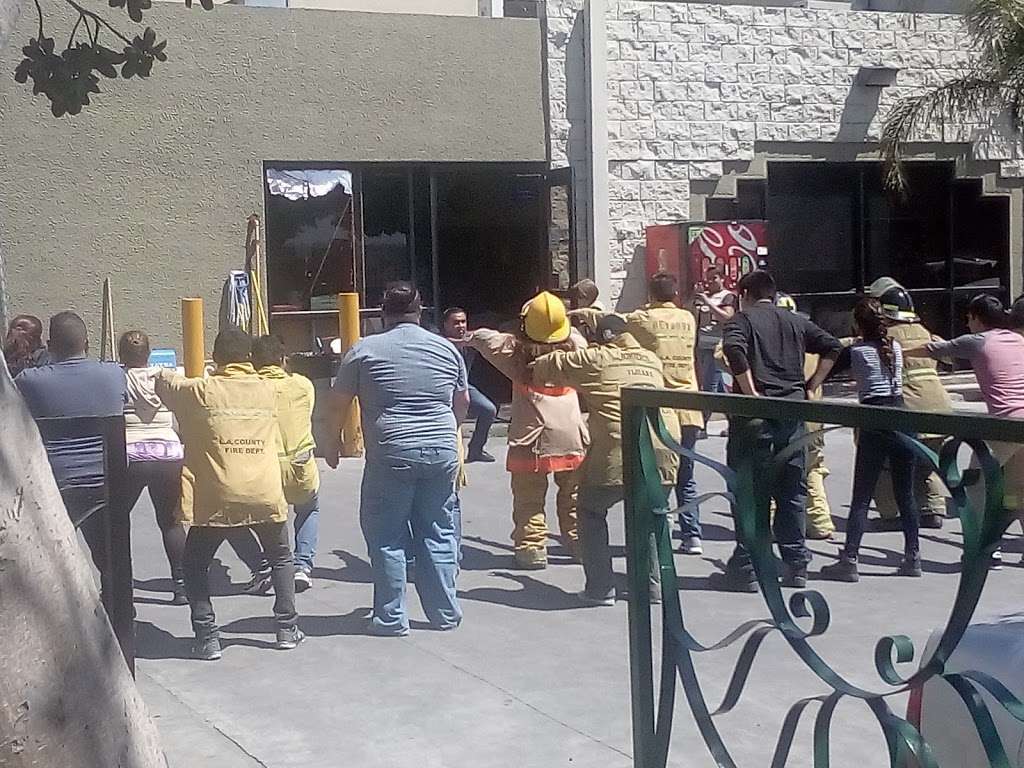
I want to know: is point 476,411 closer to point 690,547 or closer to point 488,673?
point 690,547

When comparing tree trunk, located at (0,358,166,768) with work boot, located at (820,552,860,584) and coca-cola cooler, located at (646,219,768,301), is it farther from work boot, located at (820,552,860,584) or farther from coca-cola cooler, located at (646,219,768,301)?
coca-cola cooler, located at (646,219,768,301)

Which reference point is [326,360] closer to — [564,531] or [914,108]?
[564,531]

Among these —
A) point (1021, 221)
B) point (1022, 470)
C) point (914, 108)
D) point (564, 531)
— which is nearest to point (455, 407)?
point (564, 531)

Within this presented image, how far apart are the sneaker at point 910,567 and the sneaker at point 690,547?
143 centimetres

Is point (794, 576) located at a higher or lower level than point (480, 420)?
lower

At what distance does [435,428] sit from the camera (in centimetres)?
707

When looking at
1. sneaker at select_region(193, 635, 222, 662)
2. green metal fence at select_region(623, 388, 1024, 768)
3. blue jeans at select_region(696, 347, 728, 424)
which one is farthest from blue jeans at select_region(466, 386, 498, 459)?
green metal fence at select_region(623, 388, 1024, 768)

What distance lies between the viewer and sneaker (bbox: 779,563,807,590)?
7.07 meters

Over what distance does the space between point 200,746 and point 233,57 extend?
9573 mm

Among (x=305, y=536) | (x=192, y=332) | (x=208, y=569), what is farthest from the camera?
(x=192, y=332)

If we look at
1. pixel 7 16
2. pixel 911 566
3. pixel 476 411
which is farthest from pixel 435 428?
pixel 476 411

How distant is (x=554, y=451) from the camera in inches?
322

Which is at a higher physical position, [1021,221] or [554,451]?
[1021,221]

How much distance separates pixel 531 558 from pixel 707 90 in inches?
337
